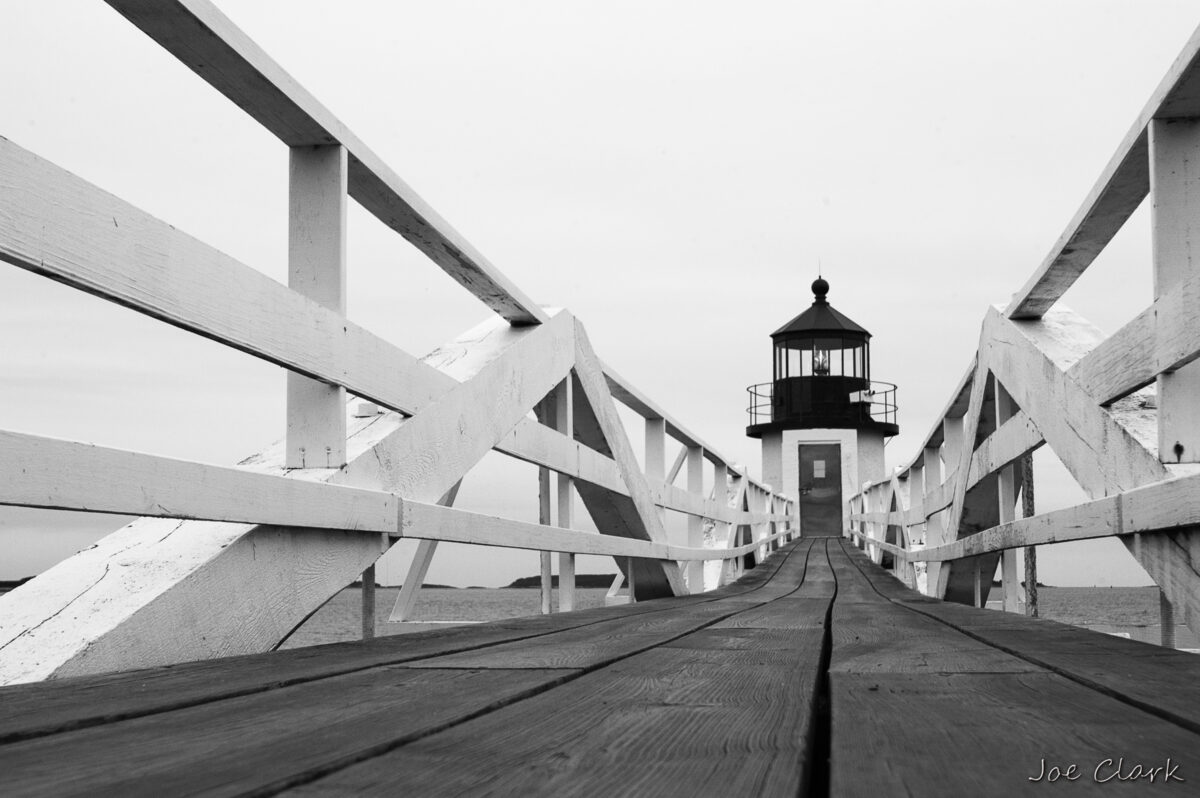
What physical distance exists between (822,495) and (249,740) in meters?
36.7

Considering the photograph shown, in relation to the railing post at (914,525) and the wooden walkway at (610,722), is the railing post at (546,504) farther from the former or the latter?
the railing post at (914,525)

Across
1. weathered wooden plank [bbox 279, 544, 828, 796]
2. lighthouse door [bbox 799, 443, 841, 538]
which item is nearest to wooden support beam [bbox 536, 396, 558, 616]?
weathered wooden plank [bbox 279, 544, 828, 796]

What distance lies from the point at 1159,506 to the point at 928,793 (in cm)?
203

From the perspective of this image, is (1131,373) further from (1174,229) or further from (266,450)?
(266,450)

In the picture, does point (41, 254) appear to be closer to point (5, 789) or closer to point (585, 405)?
point (5, 789)

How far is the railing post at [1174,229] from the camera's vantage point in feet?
A: 9.29

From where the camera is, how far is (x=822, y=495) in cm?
3725

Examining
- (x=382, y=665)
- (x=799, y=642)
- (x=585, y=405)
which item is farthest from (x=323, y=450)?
(x=585, y=405)

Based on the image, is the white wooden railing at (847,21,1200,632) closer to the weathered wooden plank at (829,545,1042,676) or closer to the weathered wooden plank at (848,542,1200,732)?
the weathered wooden plank at (848,542,1200,732)

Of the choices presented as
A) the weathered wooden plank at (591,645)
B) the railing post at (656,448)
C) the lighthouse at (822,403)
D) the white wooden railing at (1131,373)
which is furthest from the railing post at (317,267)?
the lighthouse at (822,403)

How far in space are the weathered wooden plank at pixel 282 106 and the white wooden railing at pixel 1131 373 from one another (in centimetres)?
198

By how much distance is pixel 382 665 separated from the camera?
7.51ft

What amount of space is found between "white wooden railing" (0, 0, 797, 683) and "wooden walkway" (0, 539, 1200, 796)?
0.55 ft

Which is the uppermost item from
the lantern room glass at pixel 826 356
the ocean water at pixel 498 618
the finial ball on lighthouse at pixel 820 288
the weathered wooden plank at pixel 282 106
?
the finial ball on lighthouse at pixel 820 288
